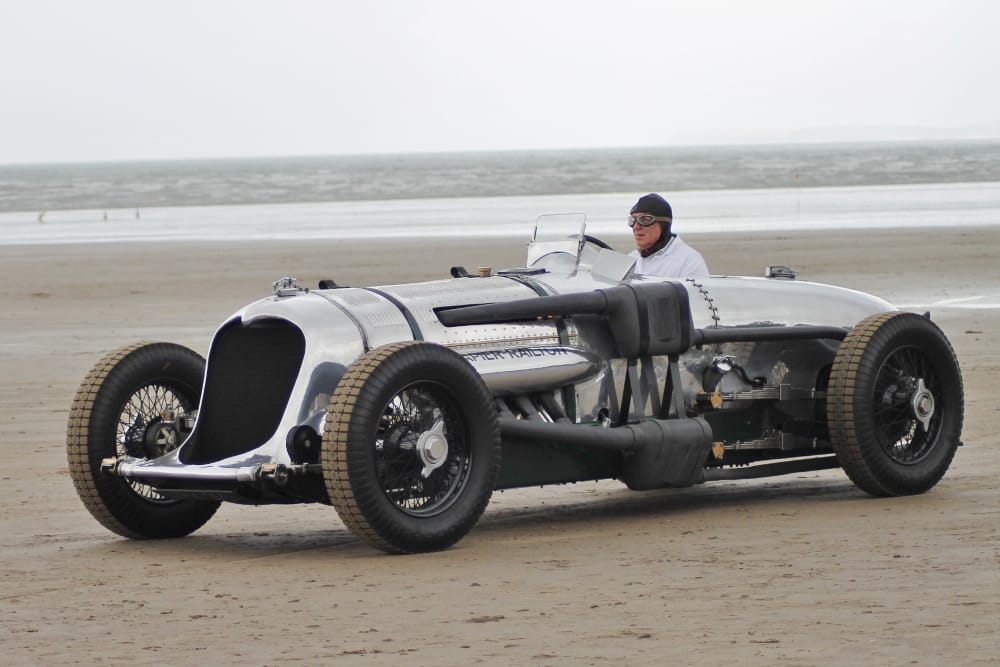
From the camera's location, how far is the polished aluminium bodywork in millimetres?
7816

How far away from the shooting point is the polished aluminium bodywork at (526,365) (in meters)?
7.82

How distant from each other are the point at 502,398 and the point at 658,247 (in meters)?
1.91

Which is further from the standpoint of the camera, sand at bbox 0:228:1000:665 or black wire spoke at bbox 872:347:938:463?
black wire spoke at bbox 872:347:938:463

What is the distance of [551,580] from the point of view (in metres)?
6.99

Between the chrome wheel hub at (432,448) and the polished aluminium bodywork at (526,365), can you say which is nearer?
the chrome wheel hub at (432,448)

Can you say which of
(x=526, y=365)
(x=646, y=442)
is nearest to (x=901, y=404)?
(x=646, y=442)

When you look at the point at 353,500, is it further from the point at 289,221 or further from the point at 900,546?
the point at 289,221

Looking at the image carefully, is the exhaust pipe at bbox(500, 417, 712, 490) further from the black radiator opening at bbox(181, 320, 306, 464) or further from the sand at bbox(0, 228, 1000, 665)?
the black radiator opening at bbox(181, 320, 306, 464)

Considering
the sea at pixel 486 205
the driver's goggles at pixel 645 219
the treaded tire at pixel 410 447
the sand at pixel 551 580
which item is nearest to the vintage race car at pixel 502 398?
the treaded tire at pixel 410 447

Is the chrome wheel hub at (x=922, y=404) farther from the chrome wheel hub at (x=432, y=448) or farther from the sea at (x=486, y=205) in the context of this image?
the sea at (x=486, y=205)

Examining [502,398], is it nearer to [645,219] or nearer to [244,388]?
[244,388]

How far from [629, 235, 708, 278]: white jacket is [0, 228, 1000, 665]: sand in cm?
128

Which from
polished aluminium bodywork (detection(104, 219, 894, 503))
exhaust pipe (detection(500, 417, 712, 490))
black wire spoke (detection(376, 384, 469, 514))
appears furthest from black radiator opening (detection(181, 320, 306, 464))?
exhaust pipe (detection(500, 417, 712, 490))

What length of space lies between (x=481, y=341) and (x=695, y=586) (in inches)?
80.8
